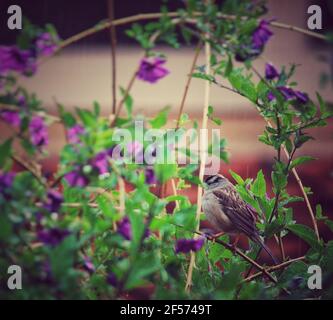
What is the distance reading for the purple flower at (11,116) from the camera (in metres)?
1.39

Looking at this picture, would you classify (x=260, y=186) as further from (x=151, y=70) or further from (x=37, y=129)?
(x=37, y=129)

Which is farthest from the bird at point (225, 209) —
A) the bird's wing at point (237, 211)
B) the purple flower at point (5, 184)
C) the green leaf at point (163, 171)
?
the purple flower at point (5, 184)

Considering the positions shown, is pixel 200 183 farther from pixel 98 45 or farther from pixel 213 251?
pixel 98 45

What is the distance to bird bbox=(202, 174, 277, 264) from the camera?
2135mm

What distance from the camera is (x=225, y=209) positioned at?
2312mm

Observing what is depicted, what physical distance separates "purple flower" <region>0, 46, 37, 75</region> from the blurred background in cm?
131

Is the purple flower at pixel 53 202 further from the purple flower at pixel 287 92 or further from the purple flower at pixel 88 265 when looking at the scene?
the purple flower at pixel 287 92

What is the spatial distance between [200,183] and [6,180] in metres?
0.54

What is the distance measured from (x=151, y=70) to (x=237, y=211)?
38.4 inches

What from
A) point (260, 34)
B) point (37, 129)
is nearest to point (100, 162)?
point (37, 129)

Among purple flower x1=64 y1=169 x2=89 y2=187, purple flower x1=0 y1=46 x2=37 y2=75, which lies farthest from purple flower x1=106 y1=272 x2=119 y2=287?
purple flower x1=0 y1=46 x2=37 y2=75

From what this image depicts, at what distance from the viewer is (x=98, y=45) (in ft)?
11.4

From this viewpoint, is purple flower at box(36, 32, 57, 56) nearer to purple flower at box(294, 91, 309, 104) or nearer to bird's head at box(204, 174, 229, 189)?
purple flower at box(294, 91, 309, 104)
